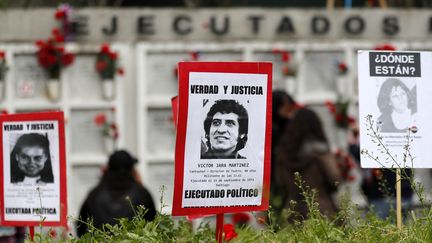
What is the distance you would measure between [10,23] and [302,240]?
5251 millimetres

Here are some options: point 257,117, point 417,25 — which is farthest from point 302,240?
point 417,25

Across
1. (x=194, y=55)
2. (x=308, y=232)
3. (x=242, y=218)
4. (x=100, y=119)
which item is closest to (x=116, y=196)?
(x=242, y=218)

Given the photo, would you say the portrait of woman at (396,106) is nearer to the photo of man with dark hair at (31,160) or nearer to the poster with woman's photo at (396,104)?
the poster with woman's photo at (396,104)

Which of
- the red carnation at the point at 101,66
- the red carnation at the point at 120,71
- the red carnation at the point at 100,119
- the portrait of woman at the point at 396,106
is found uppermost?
the red carnation at the point at 101,66

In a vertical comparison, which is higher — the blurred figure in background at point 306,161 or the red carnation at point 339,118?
the red carnation at point 339,118

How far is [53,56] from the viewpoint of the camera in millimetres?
8836

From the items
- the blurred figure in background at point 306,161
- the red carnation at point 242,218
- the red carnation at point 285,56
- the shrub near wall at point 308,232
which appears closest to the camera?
the shrub near wall at point 308,232

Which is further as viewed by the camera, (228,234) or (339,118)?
(339,118)

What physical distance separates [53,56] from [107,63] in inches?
15.7

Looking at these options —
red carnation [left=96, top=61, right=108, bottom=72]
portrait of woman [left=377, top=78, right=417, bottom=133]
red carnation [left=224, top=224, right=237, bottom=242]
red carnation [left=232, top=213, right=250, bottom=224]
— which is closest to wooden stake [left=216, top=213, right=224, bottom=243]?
red carnation [left=224, top=224, right=237, bottom=242]

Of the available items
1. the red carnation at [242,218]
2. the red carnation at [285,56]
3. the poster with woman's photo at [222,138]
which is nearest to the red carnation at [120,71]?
the red carnation at [285,56]

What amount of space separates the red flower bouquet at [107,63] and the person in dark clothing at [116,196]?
1532 millimetres

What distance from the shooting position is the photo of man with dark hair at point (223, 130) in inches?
169

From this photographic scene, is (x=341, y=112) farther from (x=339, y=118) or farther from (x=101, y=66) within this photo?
(x=101, y=66)
